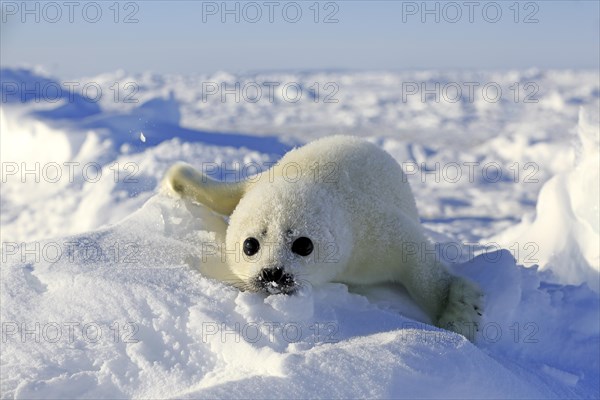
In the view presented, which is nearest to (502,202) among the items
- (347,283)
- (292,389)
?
(347,283)

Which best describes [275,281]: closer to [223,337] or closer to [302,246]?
[302,246]

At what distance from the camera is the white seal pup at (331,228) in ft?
8.77

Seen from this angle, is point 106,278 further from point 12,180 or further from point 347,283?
point 12,180

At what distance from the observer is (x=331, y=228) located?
2.81m

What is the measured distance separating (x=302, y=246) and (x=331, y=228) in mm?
189

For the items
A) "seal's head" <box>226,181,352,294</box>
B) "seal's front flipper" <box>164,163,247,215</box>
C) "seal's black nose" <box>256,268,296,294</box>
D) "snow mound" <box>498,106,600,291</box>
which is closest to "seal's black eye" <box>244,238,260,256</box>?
"seal's head" <box>226,181,352,294</box>

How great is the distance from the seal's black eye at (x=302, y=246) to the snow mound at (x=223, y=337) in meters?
0.18

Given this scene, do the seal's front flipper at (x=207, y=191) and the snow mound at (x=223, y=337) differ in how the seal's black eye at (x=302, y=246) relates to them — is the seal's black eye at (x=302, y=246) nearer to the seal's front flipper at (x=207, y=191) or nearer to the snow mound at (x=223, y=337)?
the snow mound at (x=223, y=337)

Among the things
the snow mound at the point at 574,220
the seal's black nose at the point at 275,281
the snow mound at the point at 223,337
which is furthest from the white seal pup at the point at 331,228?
the snow mound at the point at 574,220

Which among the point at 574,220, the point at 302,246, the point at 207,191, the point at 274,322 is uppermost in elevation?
the point at 207,191

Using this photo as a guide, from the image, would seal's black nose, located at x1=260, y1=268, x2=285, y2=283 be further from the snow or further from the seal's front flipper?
the seal's front flipper

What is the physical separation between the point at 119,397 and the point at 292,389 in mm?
495

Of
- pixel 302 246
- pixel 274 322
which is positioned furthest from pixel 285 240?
pixel 274 322

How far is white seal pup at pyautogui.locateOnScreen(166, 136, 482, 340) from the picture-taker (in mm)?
2674
